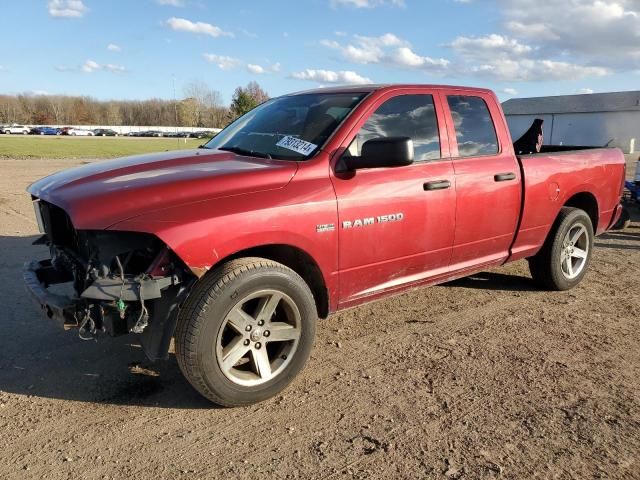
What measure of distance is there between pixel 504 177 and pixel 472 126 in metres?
0.53

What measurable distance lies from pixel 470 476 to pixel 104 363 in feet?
8.57

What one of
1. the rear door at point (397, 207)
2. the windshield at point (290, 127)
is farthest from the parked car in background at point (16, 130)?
the rear door at point (397, 207)

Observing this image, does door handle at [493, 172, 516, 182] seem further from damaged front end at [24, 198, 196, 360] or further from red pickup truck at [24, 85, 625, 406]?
damaged front end at [24, 198, 196, 360]

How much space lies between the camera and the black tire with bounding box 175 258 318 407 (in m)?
2.91

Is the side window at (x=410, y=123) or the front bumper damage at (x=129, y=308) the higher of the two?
the side window at (x=410, y=123)

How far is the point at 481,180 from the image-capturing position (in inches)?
169

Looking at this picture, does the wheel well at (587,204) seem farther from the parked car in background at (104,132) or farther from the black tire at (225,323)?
the parked car in background at (104,132)

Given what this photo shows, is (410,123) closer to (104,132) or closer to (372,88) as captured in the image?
(372,88)

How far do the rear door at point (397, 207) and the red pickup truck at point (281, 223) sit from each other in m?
0.01

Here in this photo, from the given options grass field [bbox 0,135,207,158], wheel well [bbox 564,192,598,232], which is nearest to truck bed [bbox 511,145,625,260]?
wheel well [bbox 564,192,598,232]

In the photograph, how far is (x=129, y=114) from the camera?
139500mm

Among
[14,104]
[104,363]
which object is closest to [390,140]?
[104,363]

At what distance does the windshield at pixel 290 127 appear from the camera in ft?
12.0

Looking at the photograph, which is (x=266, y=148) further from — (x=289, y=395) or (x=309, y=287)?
(x=289, y=395)
